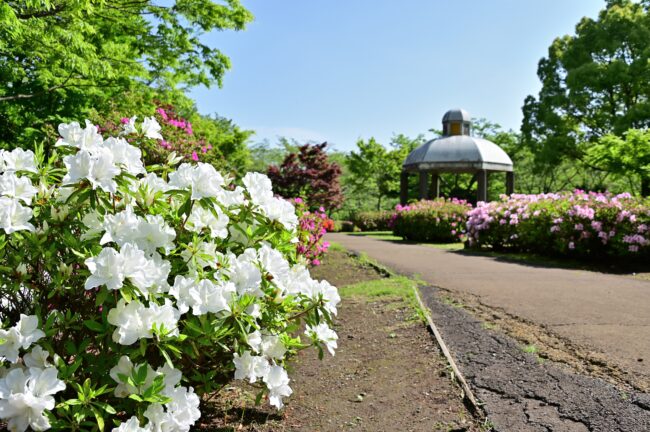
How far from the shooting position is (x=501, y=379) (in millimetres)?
3354

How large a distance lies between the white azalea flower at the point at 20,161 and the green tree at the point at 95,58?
5.12m

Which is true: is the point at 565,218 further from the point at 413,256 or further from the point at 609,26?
the point at 609,26

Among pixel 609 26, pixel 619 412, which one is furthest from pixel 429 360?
pixel 609 26

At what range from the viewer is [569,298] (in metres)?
5.93

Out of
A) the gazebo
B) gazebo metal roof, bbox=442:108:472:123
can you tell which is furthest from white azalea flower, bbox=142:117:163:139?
gazebo metal roof, bbox=442:108:472:123

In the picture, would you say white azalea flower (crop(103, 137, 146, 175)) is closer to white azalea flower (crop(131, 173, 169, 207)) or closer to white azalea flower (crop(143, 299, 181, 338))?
white azalea flower (crop(131, 173, 169, 207))

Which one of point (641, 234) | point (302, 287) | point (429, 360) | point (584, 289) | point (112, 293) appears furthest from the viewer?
point (641, 234)

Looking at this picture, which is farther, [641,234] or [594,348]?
[641,234]

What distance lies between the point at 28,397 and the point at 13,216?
682 mm

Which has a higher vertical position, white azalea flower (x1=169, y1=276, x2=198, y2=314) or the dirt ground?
white azalea flower (x1=169, y1=276, x2=198, y2=314)

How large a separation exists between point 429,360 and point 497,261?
22.9ft

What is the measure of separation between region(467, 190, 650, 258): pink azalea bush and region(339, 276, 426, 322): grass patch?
13.2 feet

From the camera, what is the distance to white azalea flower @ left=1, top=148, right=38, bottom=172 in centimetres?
228

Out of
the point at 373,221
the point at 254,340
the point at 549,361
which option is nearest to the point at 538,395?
the point at 549,361
